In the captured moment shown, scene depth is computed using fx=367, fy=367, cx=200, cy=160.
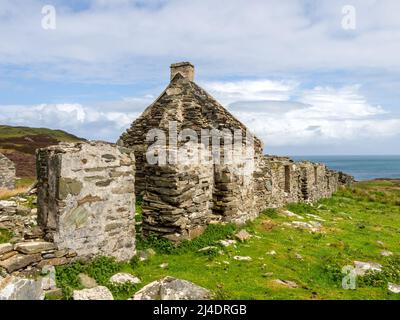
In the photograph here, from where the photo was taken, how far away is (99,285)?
7809 mm

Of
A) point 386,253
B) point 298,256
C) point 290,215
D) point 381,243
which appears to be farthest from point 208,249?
point 290,215

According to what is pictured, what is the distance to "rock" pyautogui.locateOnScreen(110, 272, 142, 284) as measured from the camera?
26.4ft

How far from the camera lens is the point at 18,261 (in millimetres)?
7488

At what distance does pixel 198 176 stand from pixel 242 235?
8.08 feet

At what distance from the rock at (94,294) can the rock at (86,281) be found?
0.58m

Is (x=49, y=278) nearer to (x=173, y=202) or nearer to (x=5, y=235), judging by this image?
(x=173, y=202)

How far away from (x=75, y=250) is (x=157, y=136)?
12.8 meters

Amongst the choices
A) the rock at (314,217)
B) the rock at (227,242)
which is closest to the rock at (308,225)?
the rock at (314,217)

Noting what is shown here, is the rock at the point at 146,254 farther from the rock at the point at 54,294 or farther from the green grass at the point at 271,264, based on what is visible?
the rock at the point at 54,294

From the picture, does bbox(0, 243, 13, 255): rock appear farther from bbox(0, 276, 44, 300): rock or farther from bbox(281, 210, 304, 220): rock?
bbox(281, 210, 304, 220): rock

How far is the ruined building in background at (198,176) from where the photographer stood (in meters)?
11.2

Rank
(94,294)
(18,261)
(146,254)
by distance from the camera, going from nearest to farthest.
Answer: (94,294) < (18,261) < (146,254)
